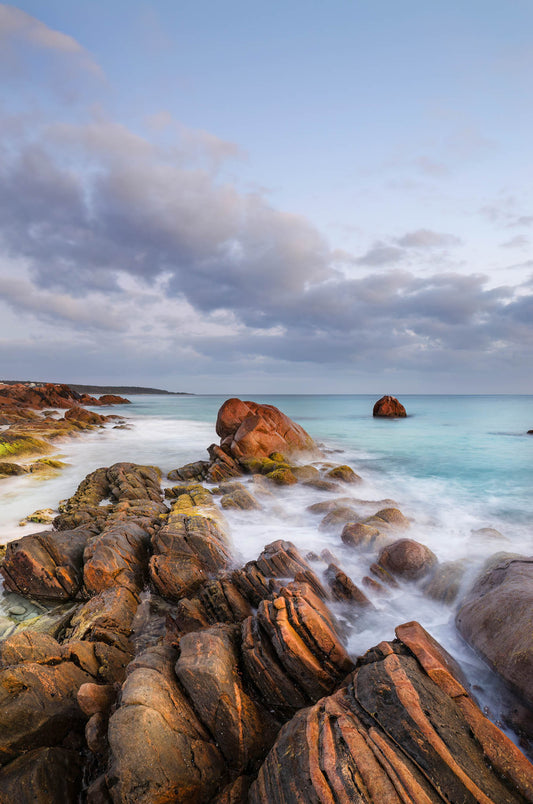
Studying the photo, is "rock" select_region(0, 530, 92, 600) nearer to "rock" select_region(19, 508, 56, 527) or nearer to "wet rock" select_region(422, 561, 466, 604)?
"rock" select_region(19, 508, 56, 527)

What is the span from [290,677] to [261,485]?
915 centimetres

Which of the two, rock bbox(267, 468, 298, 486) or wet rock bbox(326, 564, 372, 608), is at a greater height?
rock bbox(267, 468, 298, 486)

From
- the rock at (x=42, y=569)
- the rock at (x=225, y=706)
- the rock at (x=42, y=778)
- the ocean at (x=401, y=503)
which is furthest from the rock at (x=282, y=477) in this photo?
the rock at (x=42, y=778)

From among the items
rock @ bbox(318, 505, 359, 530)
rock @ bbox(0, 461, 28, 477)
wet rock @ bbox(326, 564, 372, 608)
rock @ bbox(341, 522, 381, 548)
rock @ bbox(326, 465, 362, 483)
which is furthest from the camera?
rock @ bbox(326, 465, 362, 483)

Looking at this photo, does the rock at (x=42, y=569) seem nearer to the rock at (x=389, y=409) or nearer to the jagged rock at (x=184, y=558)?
the jagged rock at (x=184, y=558)

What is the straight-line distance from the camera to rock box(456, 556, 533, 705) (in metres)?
3.96

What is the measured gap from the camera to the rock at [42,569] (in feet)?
20.6

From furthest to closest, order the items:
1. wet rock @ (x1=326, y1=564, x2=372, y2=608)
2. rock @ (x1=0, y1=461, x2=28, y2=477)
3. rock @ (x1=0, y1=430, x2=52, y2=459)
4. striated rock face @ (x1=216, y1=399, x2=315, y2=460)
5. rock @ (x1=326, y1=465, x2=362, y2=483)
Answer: rock @ (x1=0, y1=430, x2=52, y2=459) < striated rock face @ (x1=216, y1=399, x2=315, y2=460) < rock @ (x1=326, y1=465, x2=362, y2=483) < rock @ (x1=0, y1=461, x2=28, y2=477) < wet rock @ (x1=326, y1=564, x2=372, y2=608)

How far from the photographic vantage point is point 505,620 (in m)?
4.58

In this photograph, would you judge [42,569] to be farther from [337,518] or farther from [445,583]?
[445,583]

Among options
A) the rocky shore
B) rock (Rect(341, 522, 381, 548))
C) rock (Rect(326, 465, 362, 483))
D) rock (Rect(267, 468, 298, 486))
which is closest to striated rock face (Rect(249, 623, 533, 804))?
the rocky shore

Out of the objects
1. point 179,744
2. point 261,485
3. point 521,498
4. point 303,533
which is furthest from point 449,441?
point 179,744

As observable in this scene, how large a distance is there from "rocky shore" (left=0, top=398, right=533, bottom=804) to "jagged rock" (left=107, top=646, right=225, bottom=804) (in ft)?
0.04

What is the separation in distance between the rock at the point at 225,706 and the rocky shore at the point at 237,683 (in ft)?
0.04
